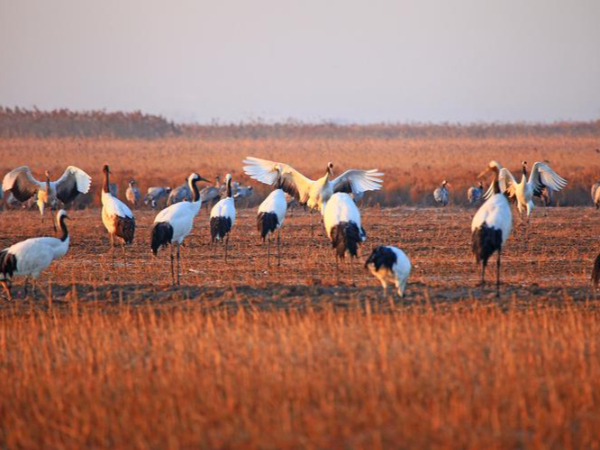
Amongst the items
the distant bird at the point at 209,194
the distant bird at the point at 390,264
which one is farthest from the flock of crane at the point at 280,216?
the distant bird at the point at 209,194

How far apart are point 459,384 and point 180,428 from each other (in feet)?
6.68

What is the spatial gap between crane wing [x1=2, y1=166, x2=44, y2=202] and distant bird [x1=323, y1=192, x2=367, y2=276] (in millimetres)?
7084

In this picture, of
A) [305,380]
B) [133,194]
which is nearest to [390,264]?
[305,380]

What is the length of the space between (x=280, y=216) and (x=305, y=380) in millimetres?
8442

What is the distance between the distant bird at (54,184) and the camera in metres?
16.2

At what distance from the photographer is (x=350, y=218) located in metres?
11.5

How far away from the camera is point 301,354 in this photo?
7441mm

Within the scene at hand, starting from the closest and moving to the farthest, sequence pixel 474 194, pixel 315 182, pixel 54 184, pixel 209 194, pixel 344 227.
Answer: pixel 344 227
pixel 315 182
pixel 54 184
pixel 474 194
pixel 209 194

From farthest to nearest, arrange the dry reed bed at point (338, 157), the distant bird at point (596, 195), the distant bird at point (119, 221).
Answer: the dry reed bed at point (338, 157) < the distant bird at point (596, 195) < the distant bird at point (119, 221)

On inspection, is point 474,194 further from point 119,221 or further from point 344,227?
point 344,227

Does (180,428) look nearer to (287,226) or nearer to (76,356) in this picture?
(76,356)

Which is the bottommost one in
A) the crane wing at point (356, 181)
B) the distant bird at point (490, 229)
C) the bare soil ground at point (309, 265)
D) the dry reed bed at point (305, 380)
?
the bare soil ground at point (309, 265)

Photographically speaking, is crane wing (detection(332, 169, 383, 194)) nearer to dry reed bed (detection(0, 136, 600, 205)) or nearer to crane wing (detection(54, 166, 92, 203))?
crane wing (detection(54, 166, 92, 203))

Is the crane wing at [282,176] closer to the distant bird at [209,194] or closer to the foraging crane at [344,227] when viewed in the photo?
the foraging crane at [344,227]
